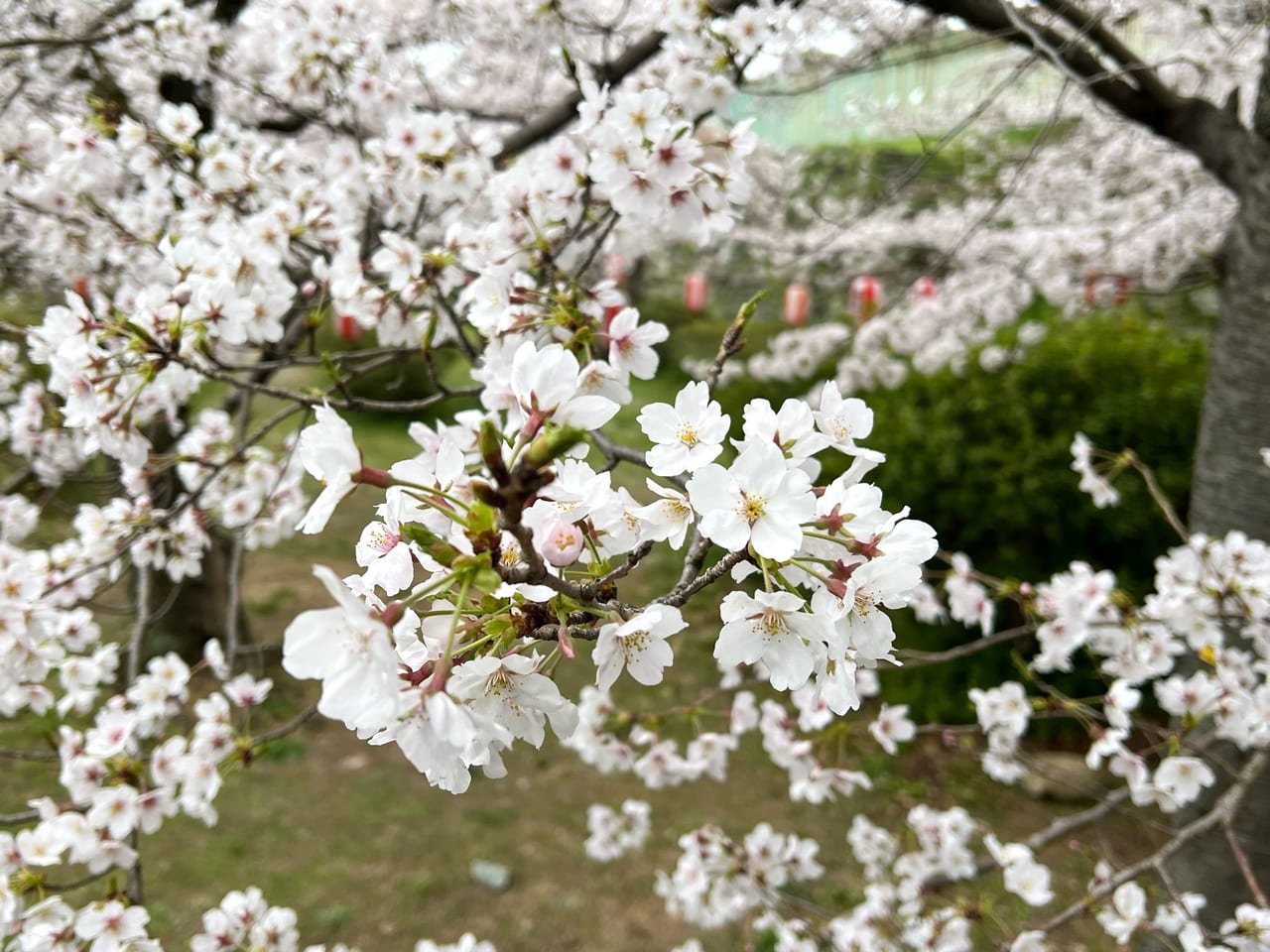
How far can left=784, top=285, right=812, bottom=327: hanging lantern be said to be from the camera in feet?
42.6

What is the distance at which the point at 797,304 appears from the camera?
43.1 ft

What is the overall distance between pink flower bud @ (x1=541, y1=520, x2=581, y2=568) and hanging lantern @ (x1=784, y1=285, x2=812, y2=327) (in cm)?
1244

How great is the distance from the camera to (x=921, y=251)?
9.70 meters

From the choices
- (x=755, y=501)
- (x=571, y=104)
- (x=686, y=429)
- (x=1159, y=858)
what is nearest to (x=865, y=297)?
(x=571, y=104)

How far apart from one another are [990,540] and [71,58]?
17.2ft

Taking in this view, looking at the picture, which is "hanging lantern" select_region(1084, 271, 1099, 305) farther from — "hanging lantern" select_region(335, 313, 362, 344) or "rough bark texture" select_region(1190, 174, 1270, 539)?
"hanging lantern" select_region(335, 313, 362, 344)

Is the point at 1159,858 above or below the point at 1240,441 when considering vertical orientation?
below

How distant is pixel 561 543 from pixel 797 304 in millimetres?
13032

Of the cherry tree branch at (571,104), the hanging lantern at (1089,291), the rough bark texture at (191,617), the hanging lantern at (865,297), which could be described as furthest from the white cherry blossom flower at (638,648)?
the hanging lantern at (865,297)

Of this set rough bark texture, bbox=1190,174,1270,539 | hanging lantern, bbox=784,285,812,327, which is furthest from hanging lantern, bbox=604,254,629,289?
hanging lantern, bbox=784,285,812,327

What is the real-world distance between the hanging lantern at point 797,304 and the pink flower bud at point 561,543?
12445 millimetres

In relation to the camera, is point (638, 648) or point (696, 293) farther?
point (696, 293)

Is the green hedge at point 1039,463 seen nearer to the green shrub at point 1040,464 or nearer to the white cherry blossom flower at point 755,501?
the green shrub at point 1040,464

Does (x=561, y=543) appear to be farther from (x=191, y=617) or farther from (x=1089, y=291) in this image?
(x=1089, y=291)
